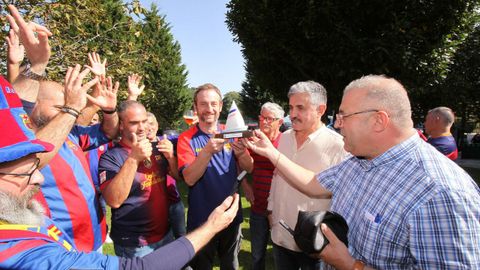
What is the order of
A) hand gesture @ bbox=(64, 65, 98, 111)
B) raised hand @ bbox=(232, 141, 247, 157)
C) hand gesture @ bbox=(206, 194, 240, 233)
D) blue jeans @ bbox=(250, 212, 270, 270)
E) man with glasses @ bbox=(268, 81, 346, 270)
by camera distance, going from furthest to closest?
blue jeans @ bbox=(250, 212, 270, 270) < raised hand @ bbox=(232, 141, 247, 157) < man with glasses @ bbox=(268, 81, 346, 270) < hand gesture @ bbox=(64, 65, 98, 111) < hand gesture @ bbox=(206, 194, 240, 233)

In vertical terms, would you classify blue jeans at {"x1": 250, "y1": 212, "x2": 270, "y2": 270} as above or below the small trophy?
below

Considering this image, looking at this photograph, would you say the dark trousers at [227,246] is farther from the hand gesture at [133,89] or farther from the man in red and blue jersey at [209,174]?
the hand gesture at [133,89]

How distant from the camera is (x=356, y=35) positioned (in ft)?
31.7

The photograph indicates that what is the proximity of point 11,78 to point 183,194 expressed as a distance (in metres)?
7.19

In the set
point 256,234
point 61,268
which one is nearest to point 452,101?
point 256,234

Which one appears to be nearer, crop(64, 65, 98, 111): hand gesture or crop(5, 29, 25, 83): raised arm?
crop(64, 65, 98, 111): hand gesture

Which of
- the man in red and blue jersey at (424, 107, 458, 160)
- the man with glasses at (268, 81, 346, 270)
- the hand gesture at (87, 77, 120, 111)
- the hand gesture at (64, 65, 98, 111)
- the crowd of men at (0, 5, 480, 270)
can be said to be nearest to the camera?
the crowd of men at (0, 5, 480, 270)

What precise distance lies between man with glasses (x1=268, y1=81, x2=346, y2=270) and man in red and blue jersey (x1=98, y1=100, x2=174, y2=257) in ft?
4.19

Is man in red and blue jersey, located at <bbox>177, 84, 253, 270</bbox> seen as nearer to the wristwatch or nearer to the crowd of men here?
the crowd of men

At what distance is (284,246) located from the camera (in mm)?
3119

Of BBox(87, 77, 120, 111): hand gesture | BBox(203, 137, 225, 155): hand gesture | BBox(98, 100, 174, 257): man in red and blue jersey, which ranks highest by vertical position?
BBox(87, 77, 120, 111): hand gesture

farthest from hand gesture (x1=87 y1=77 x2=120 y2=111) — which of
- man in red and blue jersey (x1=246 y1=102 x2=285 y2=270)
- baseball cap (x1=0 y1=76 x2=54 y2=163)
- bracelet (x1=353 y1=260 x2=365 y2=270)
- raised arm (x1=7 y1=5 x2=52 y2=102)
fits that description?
bracelet (x1=353 y1=260 x2=365 y2=270)

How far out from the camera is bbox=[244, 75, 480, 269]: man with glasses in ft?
4.87

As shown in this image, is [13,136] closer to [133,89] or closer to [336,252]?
[336,252]
